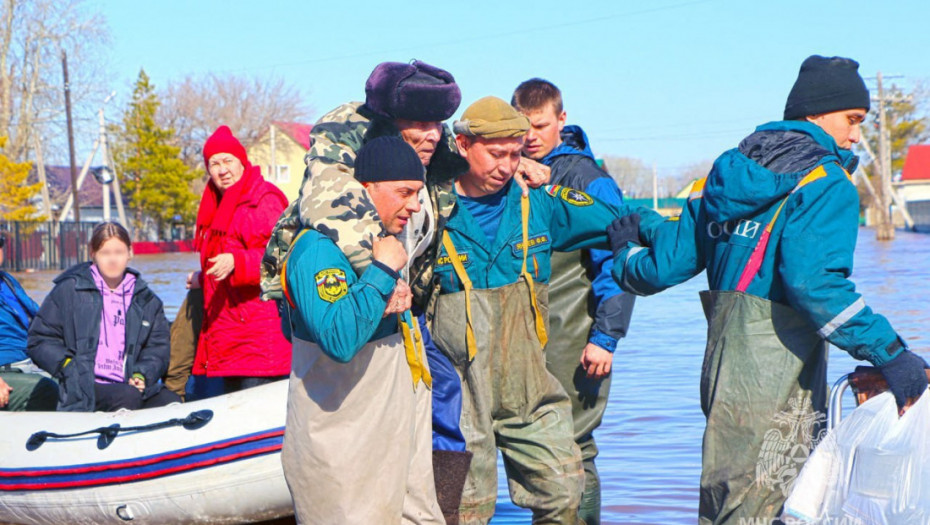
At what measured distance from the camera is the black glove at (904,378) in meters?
3.02

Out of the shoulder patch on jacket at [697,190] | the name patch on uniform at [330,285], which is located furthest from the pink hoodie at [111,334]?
the shoulder patch on jacket at [697,190]

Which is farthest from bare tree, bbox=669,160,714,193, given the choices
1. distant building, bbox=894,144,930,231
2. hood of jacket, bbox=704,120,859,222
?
hood of jacket, bbox=704,120,859,222

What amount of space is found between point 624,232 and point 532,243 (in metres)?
0.37

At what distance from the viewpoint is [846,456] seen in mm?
3084

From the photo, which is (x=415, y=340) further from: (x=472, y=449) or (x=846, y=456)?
(x=846, y=456)

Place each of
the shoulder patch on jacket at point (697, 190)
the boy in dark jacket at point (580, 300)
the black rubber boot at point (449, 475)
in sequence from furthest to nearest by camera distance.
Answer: the boy in dark jacket at point (580, 300) → the black rubber boot at point (449, 475) → the shoulder patch on jacket at point (697, 190)

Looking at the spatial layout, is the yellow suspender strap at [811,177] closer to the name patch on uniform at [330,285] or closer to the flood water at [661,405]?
the name patch on uniform at [330,285]

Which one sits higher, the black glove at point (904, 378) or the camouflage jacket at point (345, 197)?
the camouflage jacket at point (345, 197)

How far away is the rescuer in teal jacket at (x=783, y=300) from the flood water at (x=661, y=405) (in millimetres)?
2399

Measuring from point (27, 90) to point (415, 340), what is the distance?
44788 mm

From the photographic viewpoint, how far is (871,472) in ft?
9.95

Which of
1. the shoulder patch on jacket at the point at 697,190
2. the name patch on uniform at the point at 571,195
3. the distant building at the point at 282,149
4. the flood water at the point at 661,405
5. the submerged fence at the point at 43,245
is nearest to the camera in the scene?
the shoulder patch on jacket at the point at 697,190

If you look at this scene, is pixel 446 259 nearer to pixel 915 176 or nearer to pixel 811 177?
pixel 811 177

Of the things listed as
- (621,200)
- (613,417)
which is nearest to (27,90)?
(613,417)
